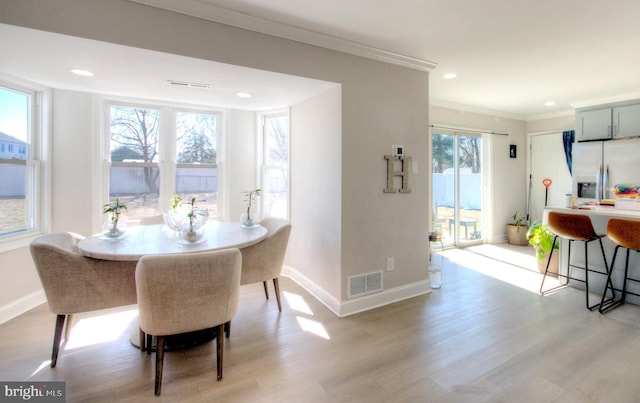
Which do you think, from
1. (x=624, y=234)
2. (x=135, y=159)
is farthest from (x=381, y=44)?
(x=135, y=159)

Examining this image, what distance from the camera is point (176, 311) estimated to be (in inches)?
68.7

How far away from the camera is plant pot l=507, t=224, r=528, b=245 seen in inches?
221

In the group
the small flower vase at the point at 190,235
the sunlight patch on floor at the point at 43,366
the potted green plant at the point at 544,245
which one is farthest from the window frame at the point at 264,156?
the potted green plant at the point at 544,245

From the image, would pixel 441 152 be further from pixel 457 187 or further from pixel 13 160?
pixel 13 160

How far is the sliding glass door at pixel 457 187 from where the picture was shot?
16.7 feet

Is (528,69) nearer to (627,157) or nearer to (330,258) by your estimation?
(627,157)

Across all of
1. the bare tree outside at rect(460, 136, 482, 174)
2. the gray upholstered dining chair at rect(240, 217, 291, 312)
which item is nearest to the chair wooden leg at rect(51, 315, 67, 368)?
the gray upholstered dining chair at rect(240, 217, 291, 312)

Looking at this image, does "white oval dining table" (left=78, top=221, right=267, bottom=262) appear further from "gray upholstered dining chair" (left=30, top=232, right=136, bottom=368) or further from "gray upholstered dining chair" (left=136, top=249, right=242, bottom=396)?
"gray upholstered dining chair" (left=136, top=249, right=242, bottom=396)

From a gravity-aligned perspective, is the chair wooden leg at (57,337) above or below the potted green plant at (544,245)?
below

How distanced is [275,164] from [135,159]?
1.64 meters

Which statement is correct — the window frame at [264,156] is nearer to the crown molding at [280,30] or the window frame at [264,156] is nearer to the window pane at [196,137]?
the window pane at [196,137]

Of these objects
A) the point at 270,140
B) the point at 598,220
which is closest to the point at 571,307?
the point at 598,220

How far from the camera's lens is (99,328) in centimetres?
252

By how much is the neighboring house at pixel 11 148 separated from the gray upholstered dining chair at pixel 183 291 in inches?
89.9
